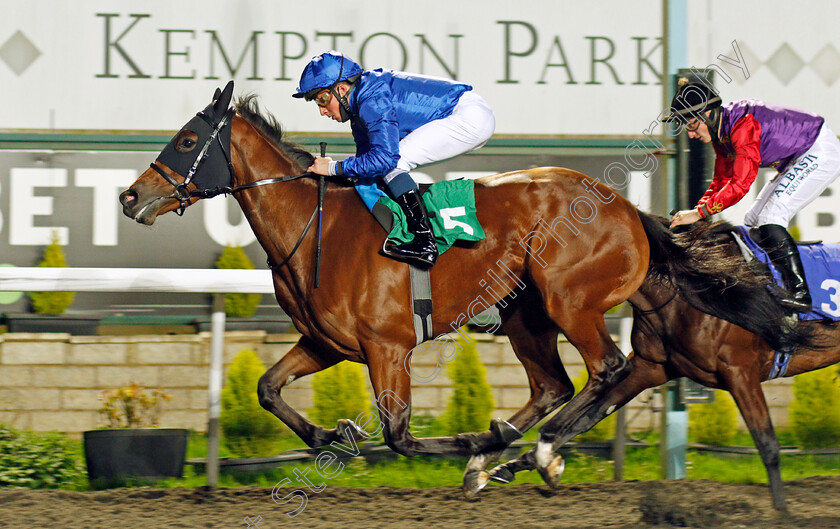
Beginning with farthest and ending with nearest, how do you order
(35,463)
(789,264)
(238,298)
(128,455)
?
(238,298) → (35,463) → (128,455) → (789,264)

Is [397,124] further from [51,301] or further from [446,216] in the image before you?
[51,301]

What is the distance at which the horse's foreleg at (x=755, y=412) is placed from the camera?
12.6 feet

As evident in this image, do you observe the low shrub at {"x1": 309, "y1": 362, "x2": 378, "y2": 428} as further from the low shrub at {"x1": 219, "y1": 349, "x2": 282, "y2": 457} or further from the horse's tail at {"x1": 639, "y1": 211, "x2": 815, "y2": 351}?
the horse's tail at {"x1": 639, "y1": 211, "x2": 815, "y2": 351}

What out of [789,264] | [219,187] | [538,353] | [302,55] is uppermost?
[302,55]

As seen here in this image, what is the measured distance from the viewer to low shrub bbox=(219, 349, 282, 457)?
4.42 m

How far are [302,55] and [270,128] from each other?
7.18 ft

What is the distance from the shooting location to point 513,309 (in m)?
4.13

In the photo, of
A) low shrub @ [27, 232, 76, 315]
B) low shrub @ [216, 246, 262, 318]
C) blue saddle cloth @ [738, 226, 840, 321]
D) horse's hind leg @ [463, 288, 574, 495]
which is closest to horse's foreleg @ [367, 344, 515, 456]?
horse's hind leg @ [463, 288, 574, 495]

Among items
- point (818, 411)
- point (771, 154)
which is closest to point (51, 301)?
point (771, 154)

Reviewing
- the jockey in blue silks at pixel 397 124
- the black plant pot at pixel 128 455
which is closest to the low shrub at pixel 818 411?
the jockey in blue silks at pixel 397 124

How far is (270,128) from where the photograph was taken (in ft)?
12.3

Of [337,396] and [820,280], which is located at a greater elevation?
[820,280]

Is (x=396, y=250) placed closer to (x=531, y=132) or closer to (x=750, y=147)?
(x=750, y=147)

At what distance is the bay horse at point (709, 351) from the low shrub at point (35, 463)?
2.04 metres
